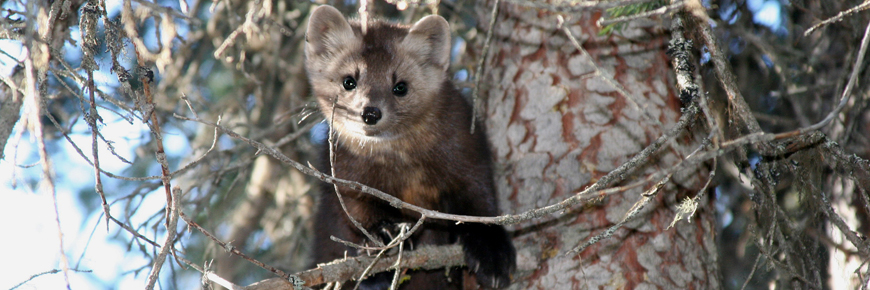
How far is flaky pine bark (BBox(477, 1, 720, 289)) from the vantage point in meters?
3.57

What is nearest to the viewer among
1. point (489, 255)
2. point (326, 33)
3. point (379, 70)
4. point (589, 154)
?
point (489, 255)

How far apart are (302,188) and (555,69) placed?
2773 mm

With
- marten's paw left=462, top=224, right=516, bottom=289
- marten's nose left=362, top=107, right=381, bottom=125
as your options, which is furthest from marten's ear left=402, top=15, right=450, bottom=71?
marten's paw left=462, top=224, right=516, bottom=289

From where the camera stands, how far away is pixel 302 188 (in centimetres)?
574

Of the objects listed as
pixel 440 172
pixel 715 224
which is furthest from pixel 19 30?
pixel 715 224

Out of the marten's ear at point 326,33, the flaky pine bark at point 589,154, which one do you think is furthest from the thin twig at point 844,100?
the marten's ear at point 326,33

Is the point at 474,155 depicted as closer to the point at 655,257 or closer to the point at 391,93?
the point at 391,93

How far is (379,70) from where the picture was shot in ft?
13.3

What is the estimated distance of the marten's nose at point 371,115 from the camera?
12.1ft

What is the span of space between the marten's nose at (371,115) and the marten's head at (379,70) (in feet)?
0.37

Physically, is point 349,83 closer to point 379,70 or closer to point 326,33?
point 379,70

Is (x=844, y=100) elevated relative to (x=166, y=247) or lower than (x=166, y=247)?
lower

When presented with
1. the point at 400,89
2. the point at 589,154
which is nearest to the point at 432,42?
the point at 400,89

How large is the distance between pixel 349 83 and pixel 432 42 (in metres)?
0.66
